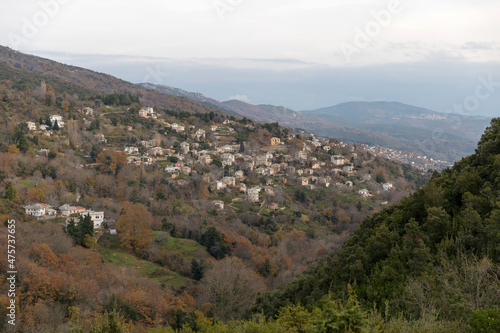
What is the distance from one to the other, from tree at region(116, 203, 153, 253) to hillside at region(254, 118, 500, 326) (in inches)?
468

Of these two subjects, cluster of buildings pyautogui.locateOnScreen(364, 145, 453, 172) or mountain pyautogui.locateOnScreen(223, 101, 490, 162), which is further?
mountain pyautogui.locateOnScreen(223, 101, 490, 162)

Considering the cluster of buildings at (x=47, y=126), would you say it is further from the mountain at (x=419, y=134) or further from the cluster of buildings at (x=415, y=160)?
the mountain at (x=419, y=134)

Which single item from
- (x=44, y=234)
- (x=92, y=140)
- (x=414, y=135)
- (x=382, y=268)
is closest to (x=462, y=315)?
(x=382, y=268)

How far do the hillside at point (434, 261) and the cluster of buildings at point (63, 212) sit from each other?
15806mm

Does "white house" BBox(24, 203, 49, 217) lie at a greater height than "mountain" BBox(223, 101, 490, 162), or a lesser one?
lesser

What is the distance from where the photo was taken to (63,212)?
80.4 ft

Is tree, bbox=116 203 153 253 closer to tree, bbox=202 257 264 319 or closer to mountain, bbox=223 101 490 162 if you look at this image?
tree, bbox=202 257 264 319

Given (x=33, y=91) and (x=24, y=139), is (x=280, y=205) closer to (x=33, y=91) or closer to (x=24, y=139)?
(x=24, y=139)

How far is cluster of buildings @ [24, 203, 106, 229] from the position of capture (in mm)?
23188

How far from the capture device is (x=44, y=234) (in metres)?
19.3

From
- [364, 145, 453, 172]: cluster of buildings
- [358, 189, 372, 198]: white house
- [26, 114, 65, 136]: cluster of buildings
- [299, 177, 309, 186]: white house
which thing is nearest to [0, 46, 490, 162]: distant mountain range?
[364, 145, 453, 172]: cluster of buildings

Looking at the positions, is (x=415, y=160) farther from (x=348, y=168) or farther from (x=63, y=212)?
(x=63, y=212)

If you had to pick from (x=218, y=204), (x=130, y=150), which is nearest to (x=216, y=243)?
(x=218, y=204)

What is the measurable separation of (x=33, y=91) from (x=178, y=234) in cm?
3725
